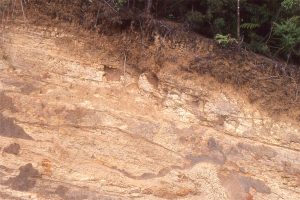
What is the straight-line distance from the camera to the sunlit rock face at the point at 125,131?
7.14 m

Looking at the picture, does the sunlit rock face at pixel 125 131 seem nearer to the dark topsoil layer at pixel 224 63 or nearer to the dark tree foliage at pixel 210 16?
the dark topsoil layer at pixel 224 63

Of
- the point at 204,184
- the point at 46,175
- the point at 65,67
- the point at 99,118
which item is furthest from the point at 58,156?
the point at 204,184

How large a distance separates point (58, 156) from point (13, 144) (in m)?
0.67

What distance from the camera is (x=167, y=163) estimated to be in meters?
7.29

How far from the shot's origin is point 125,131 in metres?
7.32

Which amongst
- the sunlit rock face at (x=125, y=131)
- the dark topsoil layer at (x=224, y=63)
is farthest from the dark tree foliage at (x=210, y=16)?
the sunlit rock face at (x=125, y=131)

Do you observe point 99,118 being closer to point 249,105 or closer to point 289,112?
point 249,105

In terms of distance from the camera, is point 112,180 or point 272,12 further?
point 272,12

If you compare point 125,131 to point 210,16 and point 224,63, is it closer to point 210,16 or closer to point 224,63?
point 224,63

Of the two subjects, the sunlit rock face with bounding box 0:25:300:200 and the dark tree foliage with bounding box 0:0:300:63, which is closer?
the sunlit rock face with bounding box 0:25:300:200

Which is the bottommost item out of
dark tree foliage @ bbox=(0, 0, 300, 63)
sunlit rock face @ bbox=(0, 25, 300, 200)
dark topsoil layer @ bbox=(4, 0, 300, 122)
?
sunlit rock face @ bbox=(0, 25, 300, 200)

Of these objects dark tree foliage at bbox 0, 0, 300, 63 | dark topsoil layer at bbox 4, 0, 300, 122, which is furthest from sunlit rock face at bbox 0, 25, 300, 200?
dark tree foliage at bbox 0, 0, 300, 63

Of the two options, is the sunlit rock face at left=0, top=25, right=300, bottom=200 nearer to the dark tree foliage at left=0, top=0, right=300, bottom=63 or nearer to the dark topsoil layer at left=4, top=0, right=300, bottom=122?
the dark topsoil layer at left=4, top=0, right=300, bottom=122

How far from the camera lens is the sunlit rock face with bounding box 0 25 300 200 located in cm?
714
